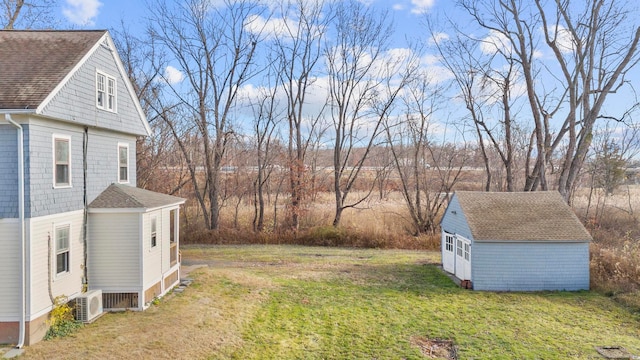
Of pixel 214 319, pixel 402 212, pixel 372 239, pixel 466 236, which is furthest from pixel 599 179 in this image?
pixel 214 319

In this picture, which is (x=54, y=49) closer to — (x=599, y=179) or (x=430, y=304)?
(x=430, y=304)

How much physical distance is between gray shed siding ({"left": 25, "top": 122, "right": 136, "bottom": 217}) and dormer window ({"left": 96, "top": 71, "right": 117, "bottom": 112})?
2.39 feet

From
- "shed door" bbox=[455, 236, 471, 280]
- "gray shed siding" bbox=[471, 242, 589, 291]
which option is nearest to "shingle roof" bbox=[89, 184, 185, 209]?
"shed door" bbox=[455, 236, 471, 280]

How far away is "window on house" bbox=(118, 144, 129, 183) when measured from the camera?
12.6 m

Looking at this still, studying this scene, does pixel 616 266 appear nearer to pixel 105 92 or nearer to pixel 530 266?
pixel 530 266

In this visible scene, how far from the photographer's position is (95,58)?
1080 centimetres

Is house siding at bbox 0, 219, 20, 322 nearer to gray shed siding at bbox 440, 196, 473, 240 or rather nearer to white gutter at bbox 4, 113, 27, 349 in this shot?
white gutter at bbox 4, 113, 27, 349

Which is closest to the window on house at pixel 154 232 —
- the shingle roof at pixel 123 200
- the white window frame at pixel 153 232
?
the white window frame at pixel 153 232

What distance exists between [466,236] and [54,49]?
1348 centimetres

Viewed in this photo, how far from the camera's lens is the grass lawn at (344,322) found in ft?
28.5

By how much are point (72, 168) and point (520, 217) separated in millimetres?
14019

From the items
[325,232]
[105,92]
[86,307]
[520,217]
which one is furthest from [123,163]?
[325,232]

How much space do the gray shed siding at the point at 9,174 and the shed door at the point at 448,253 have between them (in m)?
13.8

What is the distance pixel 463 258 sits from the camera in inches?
594
